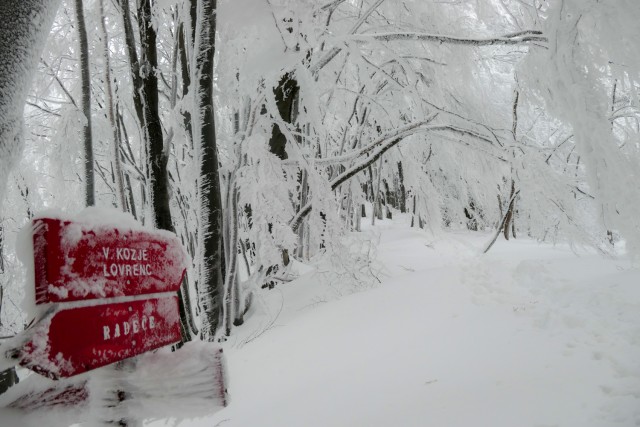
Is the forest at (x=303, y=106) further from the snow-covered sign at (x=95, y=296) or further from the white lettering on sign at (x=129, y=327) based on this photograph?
the white lettering on sign at (x=129, y=327)

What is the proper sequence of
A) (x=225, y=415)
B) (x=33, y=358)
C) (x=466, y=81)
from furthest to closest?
(x=466, y=81) < (x=225, y=415) < (x=33, y=358)

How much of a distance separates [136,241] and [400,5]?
5.51 meters

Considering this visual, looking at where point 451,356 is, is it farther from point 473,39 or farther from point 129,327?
point 473,39

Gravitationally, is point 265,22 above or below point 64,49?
below

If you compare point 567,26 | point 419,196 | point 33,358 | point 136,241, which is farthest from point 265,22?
point 419,196

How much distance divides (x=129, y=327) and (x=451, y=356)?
2706 millimetres

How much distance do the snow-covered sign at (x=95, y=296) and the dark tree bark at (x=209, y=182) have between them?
2.81 metres

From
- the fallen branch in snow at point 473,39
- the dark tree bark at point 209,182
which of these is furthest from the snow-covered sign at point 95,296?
the fallen branch in snow at point 473,39

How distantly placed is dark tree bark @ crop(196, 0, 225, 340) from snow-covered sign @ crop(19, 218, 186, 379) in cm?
281

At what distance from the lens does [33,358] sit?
0.79 meters

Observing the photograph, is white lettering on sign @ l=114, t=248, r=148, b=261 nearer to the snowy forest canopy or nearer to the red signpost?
the red signpost

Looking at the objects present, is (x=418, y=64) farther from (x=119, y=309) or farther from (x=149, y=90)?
(x=119, y=309)

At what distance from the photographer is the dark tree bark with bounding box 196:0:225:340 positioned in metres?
3.81

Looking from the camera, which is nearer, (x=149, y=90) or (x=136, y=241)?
(x=136, y=241)
